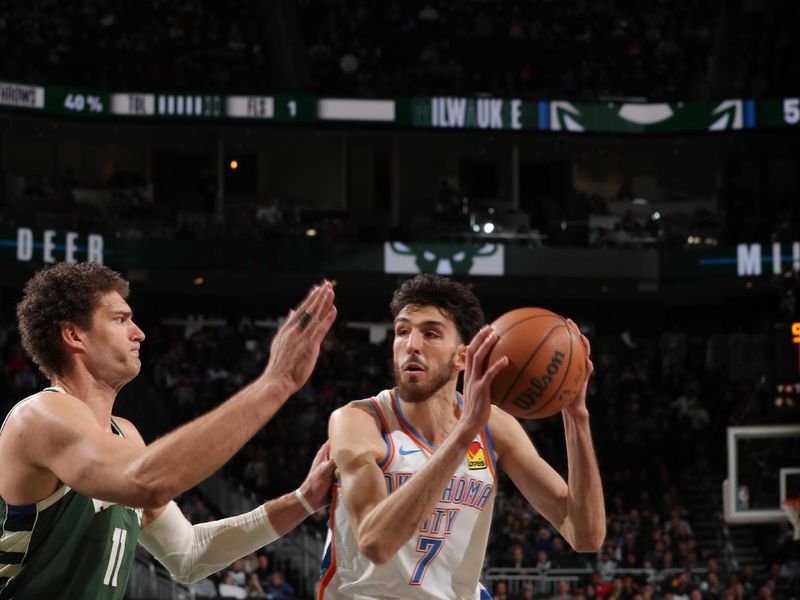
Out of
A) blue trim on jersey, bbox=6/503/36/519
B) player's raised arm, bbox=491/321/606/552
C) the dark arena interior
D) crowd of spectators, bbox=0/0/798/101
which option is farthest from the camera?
crowd of spectators, bbox=0/0/798/101

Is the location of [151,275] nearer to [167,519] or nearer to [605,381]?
[605,381]

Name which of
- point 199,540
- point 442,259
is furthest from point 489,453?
point 442,259

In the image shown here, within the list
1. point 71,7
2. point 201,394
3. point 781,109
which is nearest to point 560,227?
point 781,109

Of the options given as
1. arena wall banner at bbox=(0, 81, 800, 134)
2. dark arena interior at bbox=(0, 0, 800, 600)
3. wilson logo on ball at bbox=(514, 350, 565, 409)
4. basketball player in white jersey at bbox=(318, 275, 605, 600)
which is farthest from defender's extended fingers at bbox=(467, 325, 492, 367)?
arena wall banner at bbox=(0, 81, 800, 134)

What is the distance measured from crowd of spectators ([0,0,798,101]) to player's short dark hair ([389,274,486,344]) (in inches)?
924

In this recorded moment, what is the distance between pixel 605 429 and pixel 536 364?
20841 mm

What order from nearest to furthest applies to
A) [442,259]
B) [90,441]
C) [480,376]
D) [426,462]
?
[90,441] < [480,376] < [426,462] < [442,259]

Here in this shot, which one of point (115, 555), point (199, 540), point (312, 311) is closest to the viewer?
point (312, 311)

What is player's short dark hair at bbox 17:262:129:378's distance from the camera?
4.49m

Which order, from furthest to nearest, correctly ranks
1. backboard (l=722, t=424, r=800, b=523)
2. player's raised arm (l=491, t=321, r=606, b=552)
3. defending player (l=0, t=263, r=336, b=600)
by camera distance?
backboard (l=722, t=424, r=800, b=523)
player's raised arm (l=491, t=321, r=606, b=552)
defending player (l=0, t=263, r=336, b=600)

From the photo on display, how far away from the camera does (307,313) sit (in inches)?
148

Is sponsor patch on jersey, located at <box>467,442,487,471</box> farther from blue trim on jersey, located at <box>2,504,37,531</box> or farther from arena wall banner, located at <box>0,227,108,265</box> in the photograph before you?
arena wall banner, located at <box>0,227,108,265</box>

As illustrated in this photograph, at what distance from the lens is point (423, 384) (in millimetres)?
5562

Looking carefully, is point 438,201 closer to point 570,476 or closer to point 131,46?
point 131,46
